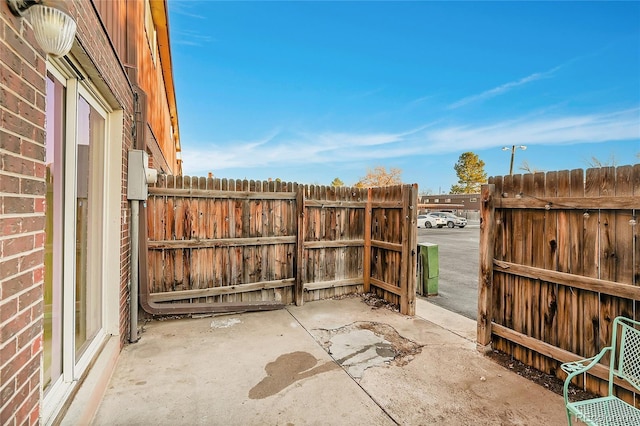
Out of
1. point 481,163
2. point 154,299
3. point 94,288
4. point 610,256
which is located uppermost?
point 481,163

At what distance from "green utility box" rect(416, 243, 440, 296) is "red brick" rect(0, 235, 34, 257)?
5724 mm

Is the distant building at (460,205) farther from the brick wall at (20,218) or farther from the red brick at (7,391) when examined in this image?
the red brick at (7,391)

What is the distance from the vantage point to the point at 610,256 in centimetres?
257

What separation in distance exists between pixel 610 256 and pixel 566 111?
29619 mm

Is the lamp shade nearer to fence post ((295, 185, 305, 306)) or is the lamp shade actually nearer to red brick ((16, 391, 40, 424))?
red brick ((16, 391, 40, 424))

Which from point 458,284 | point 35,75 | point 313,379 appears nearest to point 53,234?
point 35,75

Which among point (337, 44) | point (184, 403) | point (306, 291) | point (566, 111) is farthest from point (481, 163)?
point (184, 403)

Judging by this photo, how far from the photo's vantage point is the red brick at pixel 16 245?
115cm

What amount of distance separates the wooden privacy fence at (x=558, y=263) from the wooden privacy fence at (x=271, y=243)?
4.67ft

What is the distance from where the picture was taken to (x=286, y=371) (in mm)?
3123

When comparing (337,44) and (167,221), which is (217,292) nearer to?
(167,221)

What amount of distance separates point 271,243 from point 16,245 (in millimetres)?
3955

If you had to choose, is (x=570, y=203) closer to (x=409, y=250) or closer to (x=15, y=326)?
(x=409, y=250)

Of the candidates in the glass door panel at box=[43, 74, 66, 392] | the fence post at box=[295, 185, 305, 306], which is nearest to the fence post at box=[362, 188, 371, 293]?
the fence post at box=[295, 185, 305, 306]
